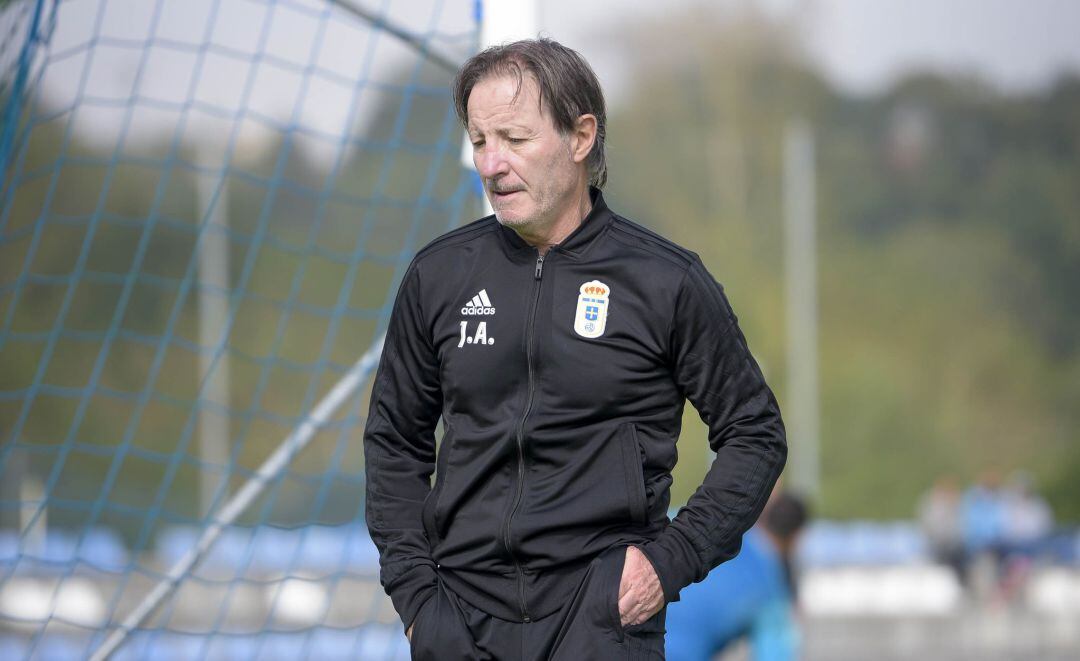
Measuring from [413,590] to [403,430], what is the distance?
346mm

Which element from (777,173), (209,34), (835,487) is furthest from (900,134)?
A: (209,34)

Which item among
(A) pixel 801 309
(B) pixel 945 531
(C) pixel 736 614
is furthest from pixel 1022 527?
(C) pixel 736 614

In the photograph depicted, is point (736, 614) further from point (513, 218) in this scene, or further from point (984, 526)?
point (984, 526)

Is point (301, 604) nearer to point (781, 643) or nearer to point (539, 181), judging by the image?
point (781, 643)

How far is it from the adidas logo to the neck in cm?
14

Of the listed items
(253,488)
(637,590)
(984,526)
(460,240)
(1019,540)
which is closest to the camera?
(637,590)

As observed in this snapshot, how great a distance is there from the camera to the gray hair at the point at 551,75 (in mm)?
2734

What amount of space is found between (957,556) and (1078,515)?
51.2ft

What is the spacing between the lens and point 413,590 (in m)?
2.74

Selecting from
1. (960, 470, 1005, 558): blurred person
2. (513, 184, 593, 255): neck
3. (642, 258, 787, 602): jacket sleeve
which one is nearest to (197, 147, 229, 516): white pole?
(960, 470, 1005, 558): blurred person

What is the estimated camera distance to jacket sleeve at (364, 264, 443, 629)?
2.84m

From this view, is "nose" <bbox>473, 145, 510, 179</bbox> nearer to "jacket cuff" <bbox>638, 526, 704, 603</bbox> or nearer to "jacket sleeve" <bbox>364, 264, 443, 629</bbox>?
"jacket sleeve" <bbox>364, 264, 443, 629</bbox>

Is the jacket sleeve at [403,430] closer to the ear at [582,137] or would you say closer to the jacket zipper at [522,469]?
the jacket zipper at [522,469]

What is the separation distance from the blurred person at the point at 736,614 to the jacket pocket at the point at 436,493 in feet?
6.49
